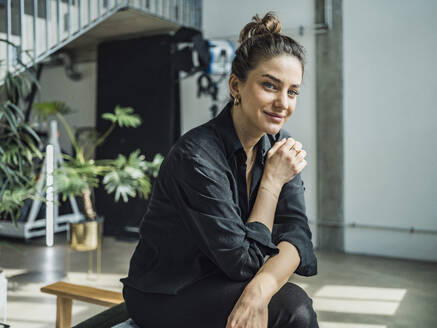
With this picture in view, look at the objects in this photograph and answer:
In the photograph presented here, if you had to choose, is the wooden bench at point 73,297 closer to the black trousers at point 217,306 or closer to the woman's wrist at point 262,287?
the black trousers at point 217,306

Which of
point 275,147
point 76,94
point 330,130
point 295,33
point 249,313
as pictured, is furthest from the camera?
point 76,94

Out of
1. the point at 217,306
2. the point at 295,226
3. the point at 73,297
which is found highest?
the point at 295,226

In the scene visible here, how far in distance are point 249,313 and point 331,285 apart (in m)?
2.46

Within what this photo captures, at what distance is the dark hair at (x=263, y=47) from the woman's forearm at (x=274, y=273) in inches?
19.7

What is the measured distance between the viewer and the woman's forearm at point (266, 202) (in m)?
1.26

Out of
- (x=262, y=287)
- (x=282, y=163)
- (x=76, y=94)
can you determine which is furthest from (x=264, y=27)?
(x=76, y=94)

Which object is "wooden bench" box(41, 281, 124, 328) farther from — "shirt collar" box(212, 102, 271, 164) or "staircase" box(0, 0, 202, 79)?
"staircase" box(0, 0, 202, 79)

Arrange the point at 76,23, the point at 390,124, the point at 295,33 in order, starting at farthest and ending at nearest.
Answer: the point at 295,33
the point at 390,124
the point at 76,23

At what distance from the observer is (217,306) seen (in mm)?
1146

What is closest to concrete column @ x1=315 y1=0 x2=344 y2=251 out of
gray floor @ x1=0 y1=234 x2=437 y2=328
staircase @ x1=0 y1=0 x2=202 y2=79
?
gray floor @ x1=0 y1=234 x2=437 y2=328

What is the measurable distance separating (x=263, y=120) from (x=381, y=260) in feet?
10.7

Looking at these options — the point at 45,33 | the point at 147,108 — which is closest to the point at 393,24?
the point at 147,108

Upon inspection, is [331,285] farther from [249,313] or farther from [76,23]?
[76,23]

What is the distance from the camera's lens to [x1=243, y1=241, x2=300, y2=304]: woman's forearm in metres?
1.12
